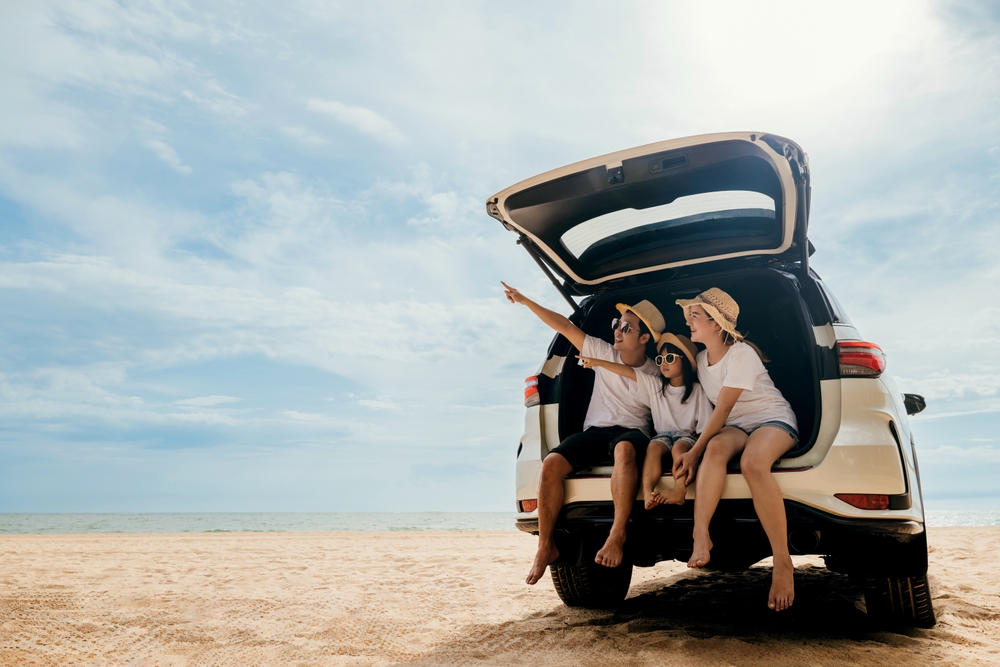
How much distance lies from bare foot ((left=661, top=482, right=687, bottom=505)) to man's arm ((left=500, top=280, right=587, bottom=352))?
1.03 metres

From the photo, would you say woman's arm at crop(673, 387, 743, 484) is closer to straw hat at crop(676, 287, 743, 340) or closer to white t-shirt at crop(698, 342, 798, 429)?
white t-shirt at crop(698, 342, 798, 429)

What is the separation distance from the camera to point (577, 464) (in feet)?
11.0

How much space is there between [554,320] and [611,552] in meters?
1.37

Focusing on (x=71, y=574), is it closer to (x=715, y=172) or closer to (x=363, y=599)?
(x=363, y=599)

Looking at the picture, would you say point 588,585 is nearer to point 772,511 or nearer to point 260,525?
point 772,511

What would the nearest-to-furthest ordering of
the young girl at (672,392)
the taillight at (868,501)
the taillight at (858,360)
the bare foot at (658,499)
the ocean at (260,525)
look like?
1. the taillight at (868,501)
2. the taillight at (858,360)
3. the bare foot at (658,499)
4. the young girl at (672,392)
5. the ocean at (260,525)

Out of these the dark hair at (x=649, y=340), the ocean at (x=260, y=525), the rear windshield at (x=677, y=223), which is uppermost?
the rear windshield at (x=677, y=223)

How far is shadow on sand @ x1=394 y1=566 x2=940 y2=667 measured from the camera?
279 centimetres

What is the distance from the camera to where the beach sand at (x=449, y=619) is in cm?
297

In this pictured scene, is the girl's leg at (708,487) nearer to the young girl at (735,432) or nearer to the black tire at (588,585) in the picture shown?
the young girl at (735,432)

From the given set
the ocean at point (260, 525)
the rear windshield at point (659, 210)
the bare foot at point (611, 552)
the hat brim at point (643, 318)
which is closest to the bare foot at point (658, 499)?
the bare foot at point (611, 552)

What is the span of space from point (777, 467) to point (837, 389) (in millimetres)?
444

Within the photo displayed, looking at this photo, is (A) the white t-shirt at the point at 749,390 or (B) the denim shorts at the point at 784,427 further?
(A) the white t-shirt at the point at 749,390

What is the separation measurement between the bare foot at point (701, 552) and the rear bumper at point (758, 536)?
10 centimetres
